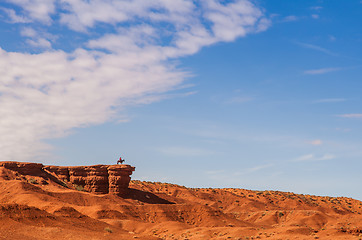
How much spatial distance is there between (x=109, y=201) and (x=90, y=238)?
4102 cm

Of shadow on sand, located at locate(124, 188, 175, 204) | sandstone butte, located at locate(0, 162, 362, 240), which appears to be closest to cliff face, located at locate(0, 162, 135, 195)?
sandstone butte, located at locate(0, 162, 362, 240)

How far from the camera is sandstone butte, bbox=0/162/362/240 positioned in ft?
114

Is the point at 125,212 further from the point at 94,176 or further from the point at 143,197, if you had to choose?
the point at 94,176

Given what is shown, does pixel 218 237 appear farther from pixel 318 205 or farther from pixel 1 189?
pixel 318 205

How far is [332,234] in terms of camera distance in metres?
46.5

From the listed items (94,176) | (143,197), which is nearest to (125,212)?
(143,197)

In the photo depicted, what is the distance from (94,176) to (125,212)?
850 inches

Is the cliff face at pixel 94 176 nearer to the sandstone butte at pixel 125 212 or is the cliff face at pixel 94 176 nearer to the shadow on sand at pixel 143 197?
the sandstone butte at pixel 125 212

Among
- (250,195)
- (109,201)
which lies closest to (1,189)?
(109,201)

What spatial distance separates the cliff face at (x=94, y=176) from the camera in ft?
270

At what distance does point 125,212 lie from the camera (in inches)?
2564

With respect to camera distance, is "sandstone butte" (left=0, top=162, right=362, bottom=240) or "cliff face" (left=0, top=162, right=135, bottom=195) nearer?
"sandstone butte" (left=0, top=162, right=362, bottom=240)

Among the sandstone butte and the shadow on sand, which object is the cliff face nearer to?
the sandstone butte

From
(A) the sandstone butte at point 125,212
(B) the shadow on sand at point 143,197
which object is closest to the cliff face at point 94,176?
(A) the sandstone butte at point 125,212
